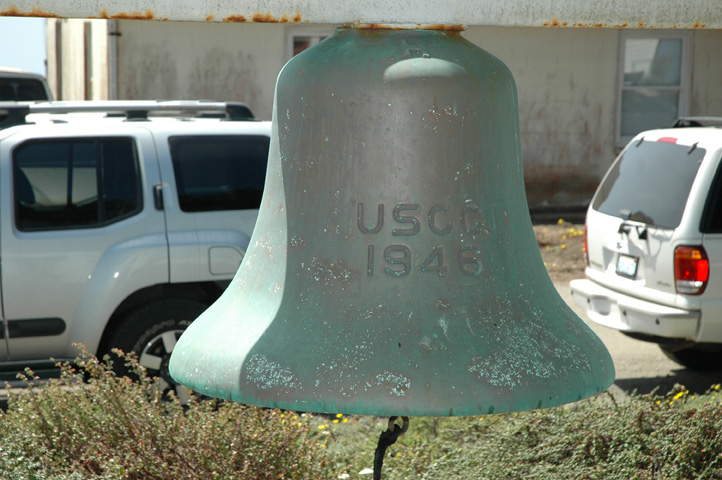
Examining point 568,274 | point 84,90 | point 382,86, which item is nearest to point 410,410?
point 382,86

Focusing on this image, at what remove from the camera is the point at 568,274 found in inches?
417

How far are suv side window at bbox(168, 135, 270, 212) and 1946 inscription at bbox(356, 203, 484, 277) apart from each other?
14.6ft

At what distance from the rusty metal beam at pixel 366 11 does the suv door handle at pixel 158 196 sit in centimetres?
440

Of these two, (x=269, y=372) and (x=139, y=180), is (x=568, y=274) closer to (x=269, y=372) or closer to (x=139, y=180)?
(x=139, y=180)

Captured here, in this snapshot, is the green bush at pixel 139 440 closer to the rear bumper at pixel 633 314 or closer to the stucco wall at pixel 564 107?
the rear bumper at pixel 633 314

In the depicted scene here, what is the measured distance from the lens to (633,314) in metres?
6.53

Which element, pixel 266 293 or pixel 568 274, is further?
pixel 568 274

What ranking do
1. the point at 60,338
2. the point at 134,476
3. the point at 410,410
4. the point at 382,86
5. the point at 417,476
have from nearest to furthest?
1. the point at 410,410
2. the point at 382,86
3. the point at 134,476
4. the point at 417,476
5. the point at 60,338

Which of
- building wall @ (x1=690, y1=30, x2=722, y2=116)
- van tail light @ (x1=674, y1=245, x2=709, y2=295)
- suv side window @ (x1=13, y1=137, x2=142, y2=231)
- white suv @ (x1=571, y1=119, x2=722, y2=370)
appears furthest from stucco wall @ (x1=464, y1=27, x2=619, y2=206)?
suv side window @ (x1=13, y1=137, x2=142, y2=231)

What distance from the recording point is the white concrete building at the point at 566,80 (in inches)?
547

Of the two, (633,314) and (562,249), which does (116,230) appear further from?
(562,249)

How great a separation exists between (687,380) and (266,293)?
616 centimetres

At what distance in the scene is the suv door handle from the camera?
232 inches

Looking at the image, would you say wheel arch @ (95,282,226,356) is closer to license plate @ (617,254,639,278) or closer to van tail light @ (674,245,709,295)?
license plate @ (617,254,639,278)
